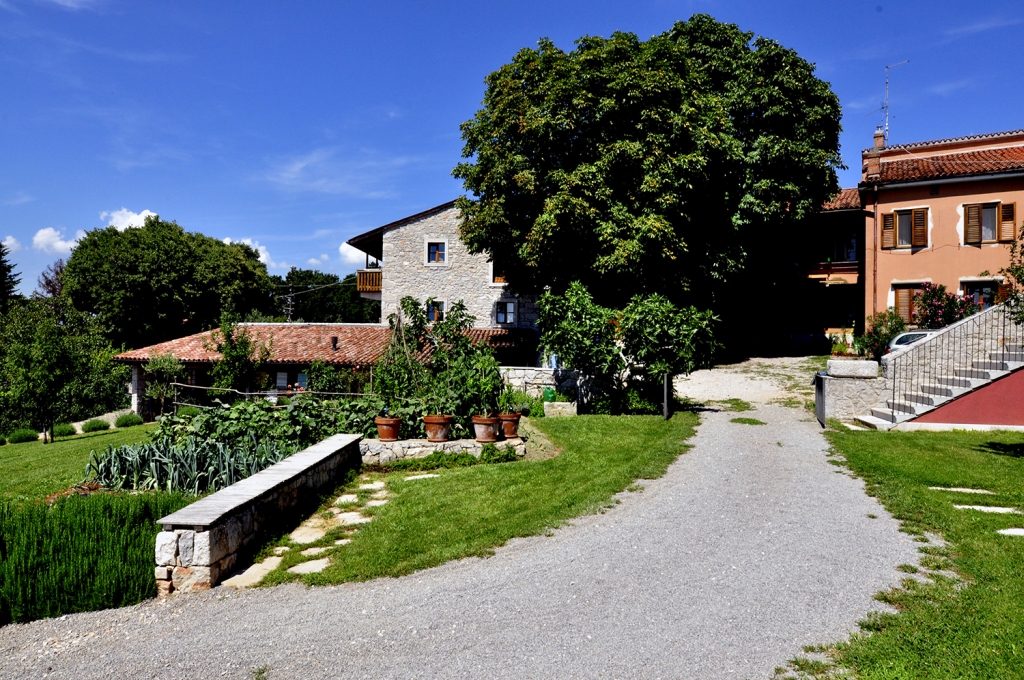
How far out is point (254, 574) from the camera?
20.1ft

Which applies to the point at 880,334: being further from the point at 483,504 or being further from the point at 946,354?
the point at 483,504

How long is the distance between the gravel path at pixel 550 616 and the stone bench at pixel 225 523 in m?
0.26

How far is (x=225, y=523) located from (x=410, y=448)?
5.12 metres

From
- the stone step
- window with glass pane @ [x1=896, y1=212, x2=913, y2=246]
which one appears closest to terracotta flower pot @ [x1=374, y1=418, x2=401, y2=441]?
the stone step

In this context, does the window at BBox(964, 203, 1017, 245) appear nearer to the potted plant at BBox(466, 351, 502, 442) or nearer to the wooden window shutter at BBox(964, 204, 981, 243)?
the wooden window shutter at BBox(964, 204, 981, 243)

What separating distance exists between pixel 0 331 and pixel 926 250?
42.1 meters

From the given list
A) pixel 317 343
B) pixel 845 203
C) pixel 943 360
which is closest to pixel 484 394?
pixel 943 360

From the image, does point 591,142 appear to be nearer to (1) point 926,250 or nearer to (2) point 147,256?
(1) point 926,250

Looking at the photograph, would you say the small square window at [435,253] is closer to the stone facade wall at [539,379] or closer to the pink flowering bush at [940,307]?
the stone facade wall at [539,379]

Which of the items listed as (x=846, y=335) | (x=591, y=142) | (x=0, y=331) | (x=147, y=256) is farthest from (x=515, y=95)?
(x=147, y=256)

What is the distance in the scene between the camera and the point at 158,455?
28.6ft

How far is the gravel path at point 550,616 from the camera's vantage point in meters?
4.31

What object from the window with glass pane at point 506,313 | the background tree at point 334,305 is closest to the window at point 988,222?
the window with glass pane at point 506,313

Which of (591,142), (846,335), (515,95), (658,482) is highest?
(515,95)
